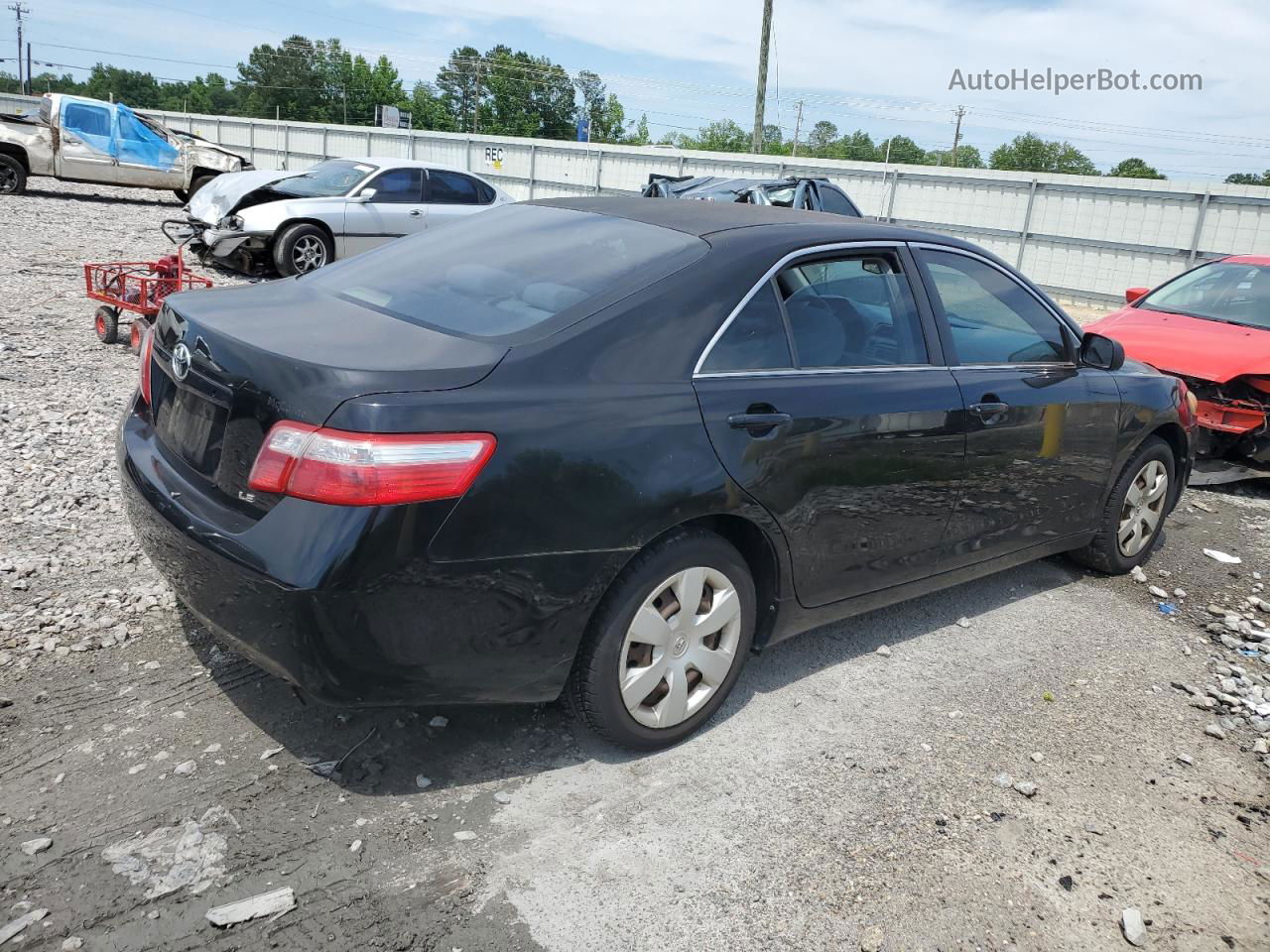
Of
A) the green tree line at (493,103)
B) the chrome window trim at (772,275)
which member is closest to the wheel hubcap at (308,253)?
the chrome window trim at (772,275)

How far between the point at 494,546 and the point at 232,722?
1212 mm

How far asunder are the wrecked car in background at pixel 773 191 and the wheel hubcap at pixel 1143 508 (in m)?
6.98

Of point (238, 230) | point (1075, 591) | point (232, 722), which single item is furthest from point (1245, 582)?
point (238, 230)

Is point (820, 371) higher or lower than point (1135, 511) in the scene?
higher

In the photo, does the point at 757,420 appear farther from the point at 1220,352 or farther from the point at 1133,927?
the point at 1220,352

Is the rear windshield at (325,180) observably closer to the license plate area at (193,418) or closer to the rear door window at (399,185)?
the rear door window at (399,185)

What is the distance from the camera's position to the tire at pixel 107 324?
7.91 metres

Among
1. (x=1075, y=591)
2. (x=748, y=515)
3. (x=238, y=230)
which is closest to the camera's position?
(x=748, y=515)

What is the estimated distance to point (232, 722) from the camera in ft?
10.4

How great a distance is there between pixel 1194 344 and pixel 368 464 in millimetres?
6763

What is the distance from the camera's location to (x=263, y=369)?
105 inches

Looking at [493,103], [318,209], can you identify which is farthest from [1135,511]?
[493,103]

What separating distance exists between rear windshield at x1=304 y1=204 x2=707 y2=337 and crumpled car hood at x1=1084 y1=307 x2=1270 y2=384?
428 centimetres

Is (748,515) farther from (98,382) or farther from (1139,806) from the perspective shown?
(98,382)
